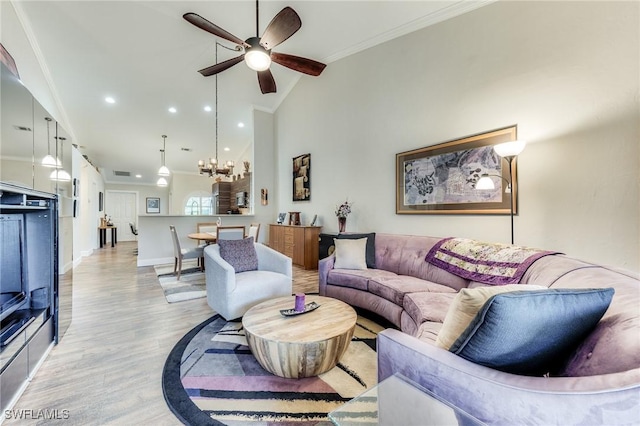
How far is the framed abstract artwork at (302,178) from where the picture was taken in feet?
17.6

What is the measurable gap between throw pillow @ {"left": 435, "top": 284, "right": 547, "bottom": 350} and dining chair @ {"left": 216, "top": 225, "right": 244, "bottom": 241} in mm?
3785

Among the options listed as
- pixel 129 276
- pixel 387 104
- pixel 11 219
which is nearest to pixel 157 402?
pixel 11 219

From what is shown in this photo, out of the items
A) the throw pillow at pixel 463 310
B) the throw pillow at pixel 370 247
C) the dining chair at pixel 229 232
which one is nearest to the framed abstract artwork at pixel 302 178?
the dining chair at pixel 229 232

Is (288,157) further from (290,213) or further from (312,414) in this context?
(312,414)

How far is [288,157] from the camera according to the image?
6012 millimetres

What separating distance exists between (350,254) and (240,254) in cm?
131

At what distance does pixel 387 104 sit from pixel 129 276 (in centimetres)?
518

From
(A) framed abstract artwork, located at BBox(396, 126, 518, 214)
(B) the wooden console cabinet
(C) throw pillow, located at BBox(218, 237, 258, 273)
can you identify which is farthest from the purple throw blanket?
(B) the wooden console cabinet

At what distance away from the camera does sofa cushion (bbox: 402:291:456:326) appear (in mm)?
1748

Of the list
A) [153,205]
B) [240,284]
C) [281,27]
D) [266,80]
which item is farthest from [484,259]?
[153,205]

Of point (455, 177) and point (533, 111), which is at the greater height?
point (533, 111)

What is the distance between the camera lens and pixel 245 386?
64.1 inches

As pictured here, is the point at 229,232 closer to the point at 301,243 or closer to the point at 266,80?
the point at 301,243

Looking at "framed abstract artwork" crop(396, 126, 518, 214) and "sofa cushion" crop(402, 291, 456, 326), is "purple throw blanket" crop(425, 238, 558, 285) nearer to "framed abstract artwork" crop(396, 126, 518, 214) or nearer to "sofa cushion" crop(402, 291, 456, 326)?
"sofa cushion" crop(402, 291, 456, 326)
